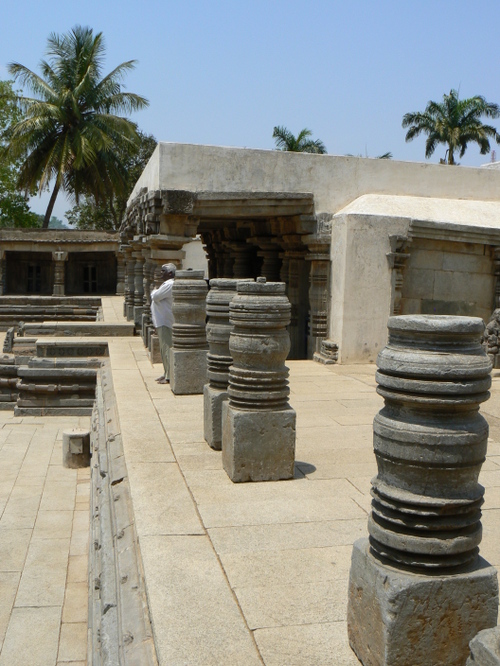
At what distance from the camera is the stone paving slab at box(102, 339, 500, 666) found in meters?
2.80

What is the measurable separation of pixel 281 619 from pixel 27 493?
18.1 ft

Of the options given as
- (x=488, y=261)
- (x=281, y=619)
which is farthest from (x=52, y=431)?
(x=281, y=619)

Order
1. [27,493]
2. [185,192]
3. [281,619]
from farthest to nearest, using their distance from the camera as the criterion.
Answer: [185,192] → [27,493] → [281,619]

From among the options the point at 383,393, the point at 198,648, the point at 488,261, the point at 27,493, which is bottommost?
the point at 27,493

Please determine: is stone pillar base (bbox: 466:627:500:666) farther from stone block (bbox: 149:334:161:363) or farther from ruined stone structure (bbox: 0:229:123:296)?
ruined stone structure (bbox: 0:229:123:296)

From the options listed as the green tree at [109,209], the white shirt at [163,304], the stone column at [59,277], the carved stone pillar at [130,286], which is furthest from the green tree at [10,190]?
the white shirt at [163,304]

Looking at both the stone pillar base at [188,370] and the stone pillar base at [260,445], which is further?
the stone pillar base at [188,370]

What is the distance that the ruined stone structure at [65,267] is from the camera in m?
28.7

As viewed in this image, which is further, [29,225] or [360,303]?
[29,225]

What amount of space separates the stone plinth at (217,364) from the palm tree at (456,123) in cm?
2981

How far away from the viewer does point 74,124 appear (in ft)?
97.5

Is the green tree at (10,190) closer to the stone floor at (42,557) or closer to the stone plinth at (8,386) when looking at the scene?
the stone plinth at (8,386)

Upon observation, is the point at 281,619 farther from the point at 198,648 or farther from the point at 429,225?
the point at 429,225

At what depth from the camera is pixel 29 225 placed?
3647cm
